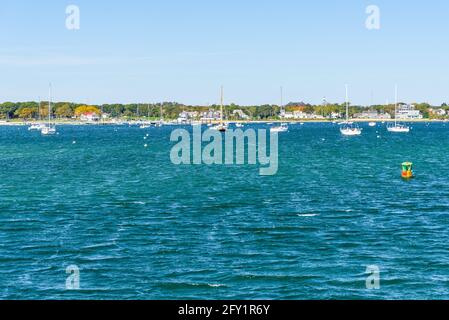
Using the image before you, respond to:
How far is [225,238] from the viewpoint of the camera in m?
42.1

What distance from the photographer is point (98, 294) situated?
30422mm

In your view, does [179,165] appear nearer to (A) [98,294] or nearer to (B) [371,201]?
(B) [371,201]

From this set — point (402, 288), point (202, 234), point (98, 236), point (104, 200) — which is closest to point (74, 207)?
point (104, 200)

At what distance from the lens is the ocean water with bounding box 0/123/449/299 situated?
3142 cm

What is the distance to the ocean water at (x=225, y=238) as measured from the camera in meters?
31.4

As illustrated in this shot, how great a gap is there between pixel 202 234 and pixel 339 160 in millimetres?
82838

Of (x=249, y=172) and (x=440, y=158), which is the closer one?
(x=249, y=172)

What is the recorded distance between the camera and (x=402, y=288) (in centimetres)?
3117

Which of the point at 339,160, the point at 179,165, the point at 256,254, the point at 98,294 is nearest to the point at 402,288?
the point at 256,254
